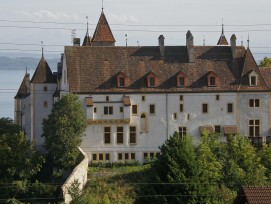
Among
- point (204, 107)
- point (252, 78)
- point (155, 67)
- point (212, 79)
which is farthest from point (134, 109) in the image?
point (252, 78)

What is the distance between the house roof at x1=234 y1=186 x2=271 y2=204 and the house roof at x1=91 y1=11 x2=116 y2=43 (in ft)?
142

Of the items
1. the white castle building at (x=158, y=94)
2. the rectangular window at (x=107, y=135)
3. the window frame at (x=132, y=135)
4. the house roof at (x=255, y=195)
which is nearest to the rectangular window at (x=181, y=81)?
the white castle building at (x=158, y=94)

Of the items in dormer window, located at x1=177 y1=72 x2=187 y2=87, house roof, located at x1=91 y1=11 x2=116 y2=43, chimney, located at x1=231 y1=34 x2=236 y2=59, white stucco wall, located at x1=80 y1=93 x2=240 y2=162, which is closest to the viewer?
white stucco wall, located at x1=80 y1=93 x2=240 y2=162

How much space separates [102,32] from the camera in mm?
83750

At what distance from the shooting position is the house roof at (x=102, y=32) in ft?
273

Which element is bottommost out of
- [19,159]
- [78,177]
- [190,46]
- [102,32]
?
[78,177]

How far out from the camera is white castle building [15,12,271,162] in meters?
73.9

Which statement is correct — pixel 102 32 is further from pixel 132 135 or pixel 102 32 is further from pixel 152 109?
pixel 132 135

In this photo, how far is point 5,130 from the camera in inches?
3056

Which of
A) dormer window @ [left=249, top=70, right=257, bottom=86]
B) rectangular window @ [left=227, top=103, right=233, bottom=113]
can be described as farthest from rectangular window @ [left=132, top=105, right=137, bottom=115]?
dormer window @ [left=249, top=70, right=257, bottom=86]

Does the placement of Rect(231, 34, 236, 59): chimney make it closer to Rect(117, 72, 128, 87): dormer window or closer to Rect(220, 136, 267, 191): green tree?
Rect(220, 136, 267, 191): green tree

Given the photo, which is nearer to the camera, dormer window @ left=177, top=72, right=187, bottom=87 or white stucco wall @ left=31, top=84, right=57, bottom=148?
dormer window @ left=177, top=72, right=187, bottom=87

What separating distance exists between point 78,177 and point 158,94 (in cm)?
1177

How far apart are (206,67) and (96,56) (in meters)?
9.16
